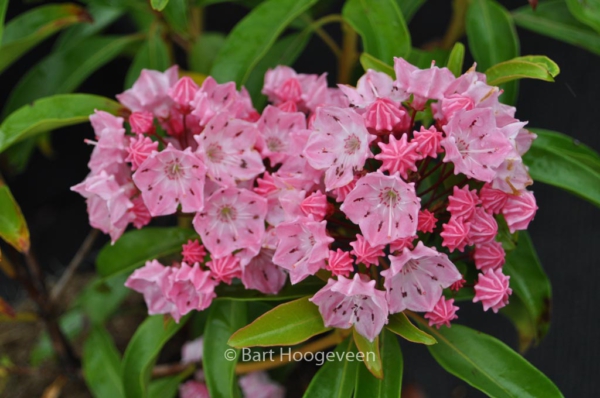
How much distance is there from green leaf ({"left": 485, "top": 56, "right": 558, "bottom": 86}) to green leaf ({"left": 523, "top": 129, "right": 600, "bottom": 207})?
0.19m

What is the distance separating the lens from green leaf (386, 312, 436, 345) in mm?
880

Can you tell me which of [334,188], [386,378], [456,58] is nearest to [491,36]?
[456,58]

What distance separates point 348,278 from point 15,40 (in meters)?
1.01

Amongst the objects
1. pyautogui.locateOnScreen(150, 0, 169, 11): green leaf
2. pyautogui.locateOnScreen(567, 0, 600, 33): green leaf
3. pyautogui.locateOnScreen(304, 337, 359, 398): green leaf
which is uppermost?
pyautogui.locateOnScreen(150, 0, 169, 11): green leaf

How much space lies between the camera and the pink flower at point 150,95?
3.54 ft

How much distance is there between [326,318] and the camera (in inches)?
37.3

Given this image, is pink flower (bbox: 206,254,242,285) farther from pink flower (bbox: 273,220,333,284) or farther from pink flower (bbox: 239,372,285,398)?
pink flower (bbox: 239,372,285,398)

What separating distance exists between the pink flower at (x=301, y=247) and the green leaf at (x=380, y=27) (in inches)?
15.5

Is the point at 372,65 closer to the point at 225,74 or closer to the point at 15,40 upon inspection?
the point at 225,74

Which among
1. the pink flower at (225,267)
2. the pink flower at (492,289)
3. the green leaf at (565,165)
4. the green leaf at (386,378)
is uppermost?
the green leaf at (565,165)

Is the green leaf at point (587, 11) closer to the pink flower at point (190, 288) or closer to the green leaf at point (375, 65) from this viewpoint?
the green leaf at point (375, 65)

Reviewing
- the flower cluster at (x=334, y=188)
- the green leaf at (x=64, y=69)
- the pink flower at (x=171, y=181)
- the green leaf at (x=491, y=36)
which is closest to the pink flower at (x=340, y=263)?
the flower cluster at (x=334, y=188)

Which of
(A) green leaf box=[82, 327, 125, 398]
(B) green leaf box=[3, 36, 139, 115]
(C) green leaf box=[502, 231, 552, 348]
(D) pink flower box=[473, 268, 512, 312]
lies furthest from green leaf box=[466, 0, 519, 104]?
(A) green leaf box=[82, 327, 125, 398]

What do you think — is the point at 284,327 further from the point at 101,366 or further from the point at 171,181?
the point at 101,366
